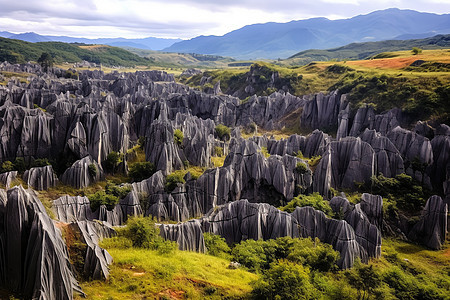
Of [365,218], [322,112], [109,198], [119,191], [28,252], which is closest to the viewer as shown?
[28,252]

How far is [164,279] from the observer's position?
15.8m

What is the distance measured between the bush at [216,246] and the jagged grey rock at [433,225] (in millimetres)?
18756

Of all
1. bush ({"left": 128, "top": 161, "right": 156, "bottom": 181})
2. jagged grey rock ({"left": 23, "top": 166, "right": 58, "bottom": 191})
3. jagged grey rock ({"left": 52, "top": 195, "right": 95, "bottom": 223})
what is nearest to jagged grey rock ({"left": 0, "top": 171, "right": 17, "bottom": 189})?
jagged grey rock ({"left": 23, "top": 166, "right": 58, "bottom": 191})

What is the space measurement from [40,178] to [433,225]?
40452 mm

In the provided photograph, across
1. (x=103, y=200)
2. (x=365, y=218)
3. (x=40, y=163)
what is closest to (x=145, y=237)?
(x=103, y=200)

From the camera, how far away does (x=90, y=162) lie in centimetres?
3794

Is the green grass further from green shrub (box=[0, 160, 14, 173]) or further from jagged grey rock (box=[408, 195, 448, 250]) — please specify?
green shrub (box=[0, 160, 14, 173])

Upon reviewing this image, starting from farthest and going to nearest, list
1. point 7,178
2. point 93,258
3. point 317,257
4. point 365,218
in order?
point 7,178, point 365,218, point 317,257, point 93,258

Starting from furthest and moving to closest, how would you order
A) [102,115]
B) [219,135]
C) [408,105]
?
[219,135] < [408,105] < [102,115]

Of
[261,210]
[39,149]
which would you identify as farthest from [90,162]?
[261,210]

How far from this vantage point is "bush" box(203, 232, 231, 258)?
2300 centimetres

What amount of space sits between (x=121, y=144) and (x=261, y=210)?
2807 cm

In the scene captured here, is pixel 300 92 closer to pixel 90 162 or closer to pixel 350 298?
pixel 90 162

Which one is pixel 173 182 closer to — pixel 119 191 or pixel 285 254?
pixel 119 191
